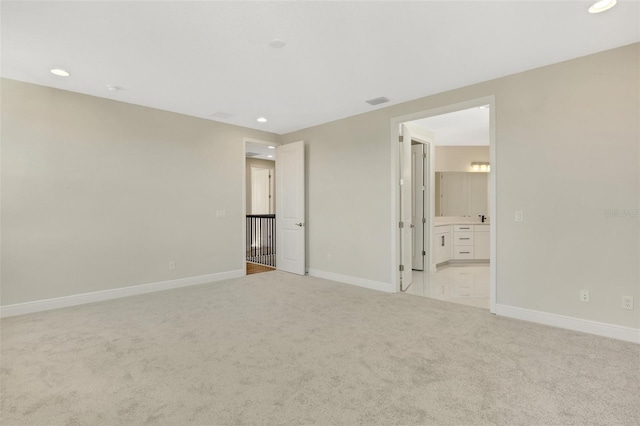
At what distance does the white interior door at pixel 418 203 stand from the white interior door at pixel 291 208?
2.19m

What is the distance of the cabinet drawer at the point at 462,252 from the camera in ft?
22.0

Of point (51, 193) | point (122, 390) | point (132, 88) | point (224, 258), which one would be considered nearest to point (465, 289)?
point (224, 258)

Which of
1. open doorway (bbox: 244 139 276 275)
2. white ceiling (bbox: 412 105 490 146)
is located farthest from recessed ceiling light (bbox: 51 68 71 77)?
open doorway (bbox: 244 139 276 275)

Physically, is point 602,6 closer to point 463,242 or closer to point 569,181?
point 569,181

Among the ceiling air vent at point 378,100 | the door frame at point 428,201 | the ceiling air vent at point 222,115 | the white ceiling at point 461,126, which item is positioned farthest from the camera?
the door frame at point 428,201

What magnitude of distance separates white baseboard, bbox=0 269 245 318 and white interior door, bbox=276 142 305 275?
1031mm

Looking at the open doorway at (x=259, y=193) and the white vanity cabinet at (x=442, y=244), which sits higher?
the open doorway at (x=259, y=193)

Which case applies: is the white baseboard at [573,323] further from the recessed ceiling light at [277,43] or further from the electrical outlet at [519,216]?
the recessed ceiling light at [277,43]

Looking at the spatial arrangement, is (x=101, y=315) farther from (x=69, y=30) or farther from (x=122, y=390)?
(x=69, y=30)

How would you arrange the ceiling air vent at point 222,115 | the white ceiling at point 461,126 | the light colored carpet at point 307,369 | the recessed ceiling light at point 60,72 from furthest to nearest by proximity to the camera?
the white ceiling at point 461,126, the ceiling air vent at point 222,115, the recessed ceiling light at point 60,72, the light colored carpet at point 307,369

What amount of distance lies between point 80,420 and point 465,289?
455 centimetres

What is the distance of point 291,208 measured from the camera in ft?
→ 18.9

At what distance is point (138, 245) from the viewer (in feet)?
14.3

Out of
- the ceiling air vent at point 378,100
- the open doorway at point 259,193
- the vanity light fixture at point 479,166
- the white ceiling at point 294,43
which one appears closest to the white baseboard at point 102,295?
the white ceiling at point 294,43
